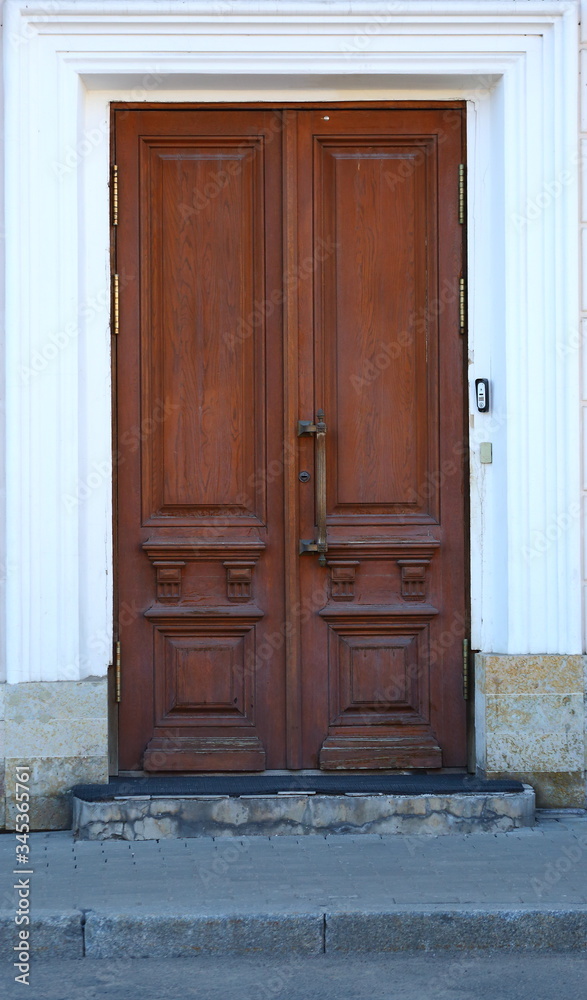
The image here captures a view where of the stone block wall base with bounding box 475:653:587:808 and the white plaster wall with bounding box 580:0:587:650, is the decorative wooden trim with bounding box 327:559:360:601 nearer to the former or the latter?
the stone block wall base with bounding box 475:653:587:808

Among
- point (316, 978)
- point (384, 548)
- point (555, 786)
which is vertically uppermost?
point (384, 548)

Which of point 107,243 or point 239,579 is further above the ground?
point 107,243

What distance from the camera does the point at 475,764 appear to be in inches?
214

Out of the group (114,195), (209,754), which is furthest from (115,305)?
(209,754)

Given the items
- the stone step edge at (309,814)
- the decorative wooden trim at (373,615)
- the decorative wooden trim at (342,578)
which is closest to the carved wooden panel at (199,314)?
the decorative wooden trim at (342,578)

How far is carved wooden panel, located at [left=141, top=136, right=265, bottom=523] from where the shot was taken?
545 cm

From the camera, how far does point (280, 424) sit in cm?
547

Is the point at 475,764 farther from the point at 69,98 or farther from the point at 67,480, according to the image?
the point at 69,98

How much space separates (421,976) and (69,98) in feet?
13.3

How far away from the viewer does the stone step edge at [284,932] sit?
13.3 ft

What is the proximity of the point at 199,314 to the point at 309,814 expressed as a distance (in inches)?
94.6

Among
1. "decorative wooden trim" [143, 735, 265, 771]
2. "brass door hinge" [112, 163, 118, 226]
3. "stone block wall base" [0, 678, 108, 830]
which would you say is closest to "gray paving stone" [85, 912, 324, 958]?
"stone block wall base" [0, 678, 108, 830]

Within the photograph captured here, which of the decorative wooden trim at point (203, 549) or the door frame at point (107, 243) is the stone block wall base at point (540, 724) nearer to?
the door frame at point (107, 243)

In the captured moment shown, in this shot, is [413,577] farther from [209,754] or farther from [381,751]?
[209,754]
